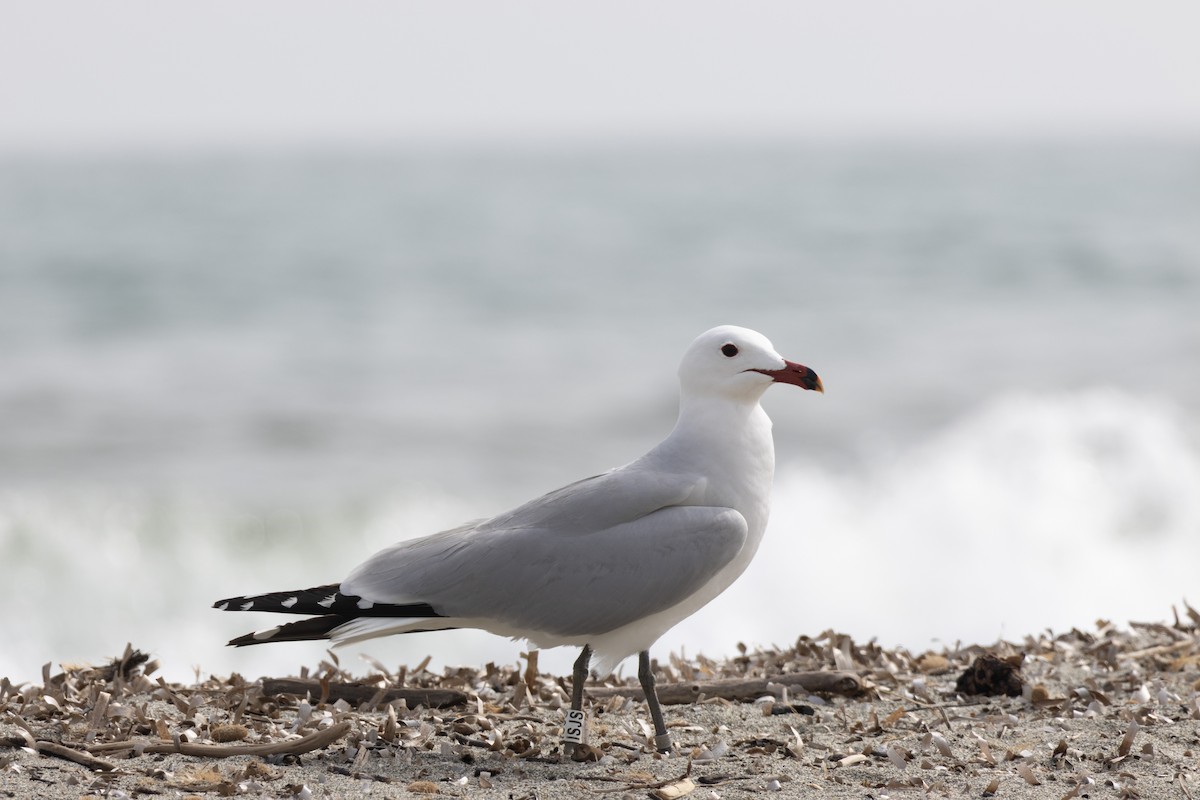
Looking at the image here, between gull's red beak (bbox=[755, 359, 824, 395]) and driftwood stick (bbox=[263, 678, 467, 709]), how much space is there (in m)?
1.45

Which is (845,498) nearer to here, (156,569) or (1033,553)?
(1033,553)

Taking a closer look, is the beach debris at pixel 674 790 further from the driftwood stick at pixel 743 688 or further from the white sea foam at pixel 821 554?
the white sea foam at pixel 821 554

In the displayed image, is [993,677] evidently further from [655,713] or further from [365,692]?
[365,692]

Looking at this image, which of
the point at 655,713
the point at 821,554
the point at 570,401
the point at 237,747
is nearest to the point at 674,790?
the point at 655,713

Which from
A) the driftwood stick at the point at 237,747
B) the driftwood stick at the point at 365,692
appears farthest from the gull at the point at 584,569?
the driftwood stick at the point at 365,692

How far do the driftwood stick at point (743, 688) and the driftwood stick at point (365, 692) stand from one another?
1.63ft

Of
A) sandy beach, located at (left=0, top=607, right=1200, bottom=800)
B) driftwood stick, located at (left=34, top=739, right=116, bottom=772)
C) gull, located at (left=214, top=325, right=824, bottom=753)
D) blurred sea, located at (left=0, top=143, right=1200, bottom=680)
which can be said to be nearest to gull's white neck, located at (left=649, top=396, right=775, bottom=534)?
gull, located at (left=214, top=325, right=824, bottom=753)

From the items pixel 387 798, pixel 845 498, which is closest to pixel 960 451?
pixel 845 498

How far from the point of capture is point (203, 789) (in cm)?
351

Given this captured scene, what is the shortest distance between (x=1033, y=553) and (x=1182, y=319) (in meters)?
9.20

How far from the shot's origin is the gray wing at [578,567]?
3828 millimetres

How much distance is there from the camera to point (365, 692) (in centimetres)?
444

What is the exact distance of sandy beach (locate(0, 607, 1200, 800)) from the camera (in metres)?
3.65

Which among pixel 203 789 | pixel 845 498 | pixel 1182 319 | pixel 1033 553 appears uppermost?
pixel 1182 319
